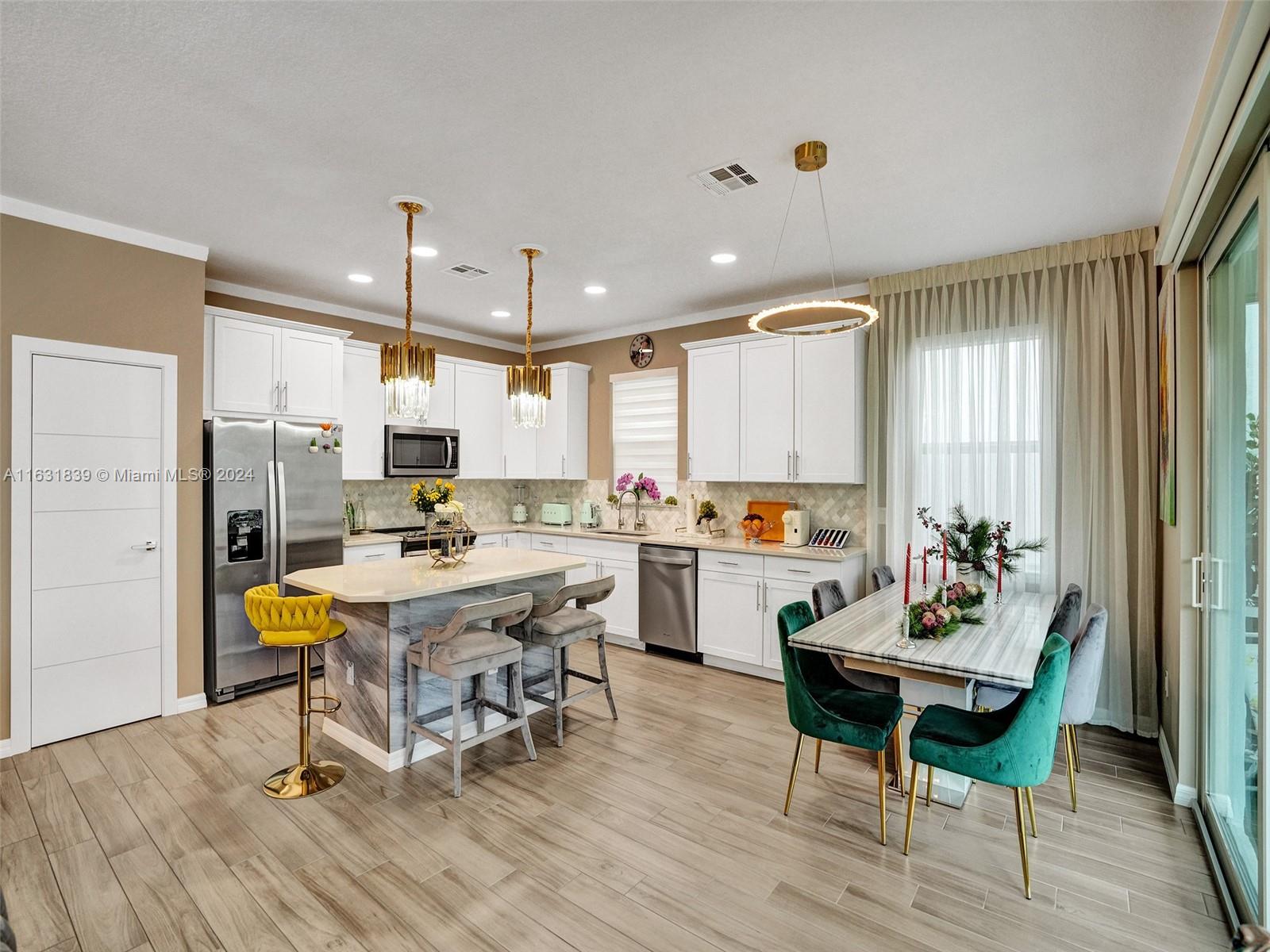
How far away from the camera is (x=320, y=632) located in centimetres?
300

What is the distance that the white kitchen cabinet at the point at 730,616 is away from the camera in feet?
15.4

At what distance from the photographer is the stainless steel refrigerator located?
406 cm

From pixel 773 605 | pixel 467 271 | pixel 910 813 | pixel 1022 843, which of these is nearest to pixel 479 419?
pixel 467 271

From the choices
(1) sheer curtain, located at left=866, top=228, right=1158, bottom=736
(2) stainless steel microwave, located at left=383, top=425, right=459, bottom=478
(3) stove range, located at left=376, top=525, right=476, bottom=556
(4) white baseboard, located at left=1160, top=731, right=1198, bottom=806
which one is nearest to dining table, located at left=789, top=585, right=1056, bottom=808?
(1) sheer curtain, located at left=866, top=228, right=1158, bottom=736

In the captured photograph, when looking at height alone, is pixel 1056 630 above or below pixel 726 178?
below

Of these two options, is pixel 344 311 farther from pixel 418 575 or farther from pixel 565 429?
pixel 418 575

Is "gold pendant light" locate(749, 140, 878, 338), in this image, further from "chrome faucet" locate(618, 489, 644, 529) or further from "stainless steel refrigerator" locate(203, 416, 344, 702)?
"stainless steel refrigerator" locate(203, 416, 344, 702)

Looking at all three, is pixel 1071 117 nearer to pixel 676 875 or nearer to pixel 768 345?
pixel 768 345

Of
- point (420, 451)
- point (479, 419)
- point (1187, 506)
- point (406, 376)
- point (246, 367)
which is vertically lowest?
point (1187, 506)

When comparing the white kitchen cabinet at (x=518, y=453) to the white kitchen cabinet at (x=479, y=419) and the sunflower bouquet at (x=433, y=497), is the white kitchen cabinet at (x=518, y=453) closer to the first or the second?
the white kitchen cabinet at (x=479, y=419)

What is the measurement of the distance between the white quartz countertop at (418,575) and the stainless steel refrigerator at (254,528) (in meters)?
0.81

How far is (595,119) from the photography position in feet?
8.32

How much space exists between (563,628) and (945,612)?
1.96m

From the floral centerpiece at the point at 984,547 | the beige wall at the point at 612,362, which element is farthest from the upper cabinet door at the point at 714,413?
the floral centerpiece at the point at 984,547
